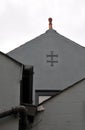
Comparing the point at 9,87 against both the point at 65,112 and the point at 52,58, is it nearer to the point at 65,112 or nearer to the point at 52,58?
the point at 65,112

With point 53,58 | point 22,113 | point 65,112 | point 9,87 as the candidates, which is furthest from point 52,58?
point 22,113

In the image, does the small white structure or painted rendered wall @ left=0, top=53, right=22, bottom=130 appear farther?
the small white structure

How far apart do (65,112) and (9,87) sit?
167cm

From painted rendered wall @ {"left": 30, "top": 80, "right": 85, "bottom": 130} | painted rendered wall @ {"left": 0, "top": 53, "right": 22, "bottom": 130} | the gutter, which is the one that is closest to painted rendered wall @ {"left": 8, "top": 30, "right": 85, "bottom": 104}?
painted rendered wall @ {"left": 30, "top": 80, "right": 85, "bottom": 130}

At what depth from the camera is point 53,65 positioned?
14.9m

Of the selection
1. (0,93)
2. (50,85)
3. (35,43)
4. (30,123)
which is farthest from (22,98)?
(35,43)

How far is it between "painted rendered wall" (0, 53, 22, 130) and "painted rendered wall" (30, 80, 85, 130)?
1104mm

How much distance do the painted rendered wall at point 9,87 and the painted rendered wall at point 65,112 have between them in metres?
1.10

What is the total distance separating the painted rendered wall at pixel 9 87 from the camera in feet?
29.4

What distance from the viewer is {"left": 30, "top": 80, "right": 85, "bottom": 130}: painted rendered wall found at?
9945 mm

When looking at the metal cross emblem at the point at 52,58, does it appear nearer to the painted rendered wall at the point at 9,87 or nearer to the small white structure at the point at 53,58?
the small white structure at the point at 53,58

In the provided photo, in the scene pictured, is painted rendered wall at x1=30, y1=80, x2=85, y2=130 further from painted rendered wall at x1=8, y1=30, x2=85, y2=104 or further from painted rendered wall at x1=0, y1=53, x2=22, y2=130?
painted rendered wall at x1=8, y1=30, x2=85, y2=104

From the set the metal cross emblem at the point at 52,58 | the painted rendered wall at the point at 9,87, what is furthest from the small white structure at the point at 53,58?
the painted rendered wall at the point at 9,87

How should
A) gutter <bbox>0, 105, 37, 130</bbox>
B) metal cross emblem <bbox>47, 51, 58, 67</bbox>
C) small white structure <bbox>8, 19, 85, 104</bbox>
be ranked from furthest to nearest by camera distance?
metal cross emblem <bbox>47, 51, 58, 67</bbox>, small white structure <bbox>8, 19, 85, 104</bbox>, gutter <bbox>0, 105, 37, 130</bbox>
